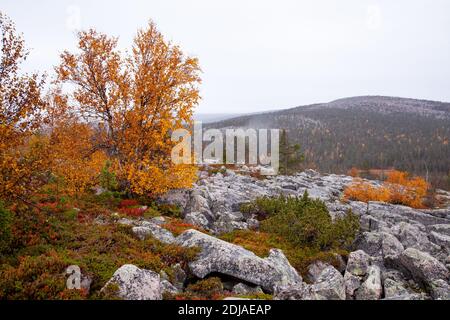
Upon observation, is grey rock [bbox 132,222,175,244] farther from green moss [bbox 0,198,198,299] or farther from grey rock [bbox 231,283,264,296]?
grey rock [bbox 231,283,264,296]

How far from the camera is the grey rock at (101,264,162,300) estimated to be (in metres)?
7.25

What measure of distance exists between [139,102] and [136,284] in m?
12.8

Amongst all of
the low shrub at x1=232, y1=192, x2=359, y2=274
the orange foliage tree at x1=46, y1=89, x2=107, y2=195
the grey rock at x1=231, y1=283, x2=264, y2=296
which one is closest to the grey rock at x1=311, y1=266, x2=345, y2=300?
the grey rock at x1=231, y1=283, x2=264, y2=296

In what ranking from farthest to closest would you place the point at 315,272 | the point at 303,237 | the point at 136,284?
the point at 303,237, the point at 315,272, the point at 136,284

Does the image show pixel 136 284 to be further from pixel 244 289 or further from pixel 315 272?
pixel 315 272

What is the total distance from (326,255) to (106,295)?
8.93m

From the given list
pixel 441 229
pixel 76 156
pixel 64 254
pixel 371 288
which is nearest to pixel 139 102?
pixel 76 156

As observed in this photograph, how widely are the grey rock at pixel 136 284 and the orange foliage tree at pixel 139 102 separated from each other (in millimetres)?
9707

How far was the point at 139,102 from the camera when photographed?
59.0 feet

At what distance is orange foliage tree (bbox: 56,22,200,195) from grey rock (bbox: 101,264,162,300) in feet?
31.8

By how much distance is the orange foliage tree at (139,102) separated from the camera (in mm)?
17562

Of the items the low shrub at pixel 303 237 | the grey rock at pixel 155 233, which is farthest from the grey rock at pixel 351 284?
the grey rock at pixel 155 233

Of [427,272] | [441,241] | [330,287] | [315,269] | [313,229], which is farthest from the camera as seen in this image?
[441,241]
